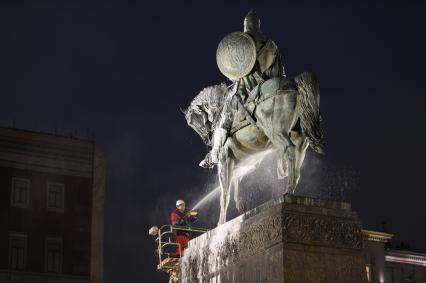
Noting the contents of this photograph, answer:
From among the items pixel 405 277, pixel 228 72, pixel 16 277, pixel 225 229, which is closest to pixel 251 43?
pixel 228 72

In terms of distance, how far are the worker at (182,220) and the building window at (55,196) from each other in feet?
67.7

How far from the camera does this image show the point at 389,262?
44188 millimetres

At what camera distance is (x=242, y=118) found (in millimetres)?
13250

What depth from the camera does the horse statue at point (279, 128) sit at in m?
12.4

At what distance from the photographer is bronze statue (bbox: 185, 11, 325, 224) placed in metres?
12.4

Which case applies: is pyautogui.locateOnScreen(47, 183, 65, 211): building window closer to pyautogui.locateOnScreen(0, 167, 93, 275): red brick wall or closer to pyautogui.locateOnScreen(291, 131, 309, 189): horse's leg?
pyautogui.locateOnScreen(0, 167, 93, 275): red brick wall

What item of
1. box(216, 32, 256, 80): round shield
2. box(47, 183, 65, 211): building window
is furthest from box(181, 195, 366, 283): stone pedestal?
box(47, 183, 65, 211): building window

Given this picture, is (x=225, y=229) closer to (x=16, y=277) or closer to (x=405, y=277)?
(x=16, y=277)

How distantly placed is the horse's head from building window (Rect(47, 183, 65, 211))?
22.6 m

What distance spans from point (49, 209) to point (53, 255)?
2.10 metres

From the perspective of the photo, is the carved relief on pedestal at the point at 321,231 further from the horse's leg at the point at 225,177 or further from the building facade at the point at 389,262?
the building facade at the point at 389,262

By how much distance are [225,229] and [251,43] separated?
309 centimetres

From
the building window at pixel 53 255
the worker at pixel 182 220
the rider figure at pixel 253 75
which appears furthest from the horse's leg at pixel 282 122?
the building window at pixel 53 255

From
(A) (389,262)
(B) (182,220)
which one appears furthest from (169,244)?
(A) (389,262)
